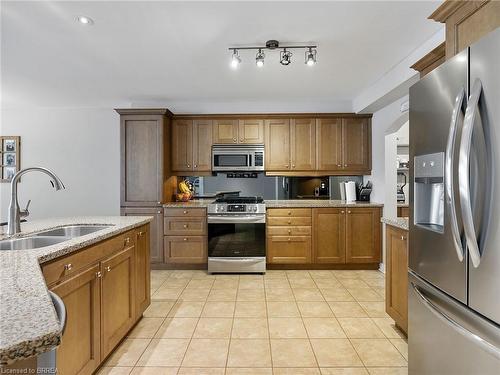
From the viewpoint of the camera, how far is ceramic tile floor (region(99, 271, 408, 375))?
186 cm

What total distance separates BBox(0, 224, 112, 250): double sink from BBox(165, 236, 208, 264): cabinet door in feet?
5.57

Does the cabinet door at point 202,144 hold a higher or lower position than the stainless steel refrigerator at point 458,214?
higher

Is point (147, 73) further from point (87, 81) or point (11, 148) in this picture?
point (11, 148)

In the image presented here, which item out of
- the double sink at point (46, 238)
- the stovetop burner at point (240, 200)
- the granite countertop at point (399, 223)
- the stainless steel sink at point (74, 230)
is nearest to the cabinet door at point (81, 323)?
the double sink at point (46, 238)

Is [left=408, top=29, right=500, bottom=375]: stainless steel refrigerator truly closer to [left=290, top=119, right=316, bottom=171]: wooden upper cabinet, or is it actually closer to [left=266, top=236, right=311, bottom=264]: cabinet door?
[left=266, top=236, right=311, bottom=264]: cabinet door

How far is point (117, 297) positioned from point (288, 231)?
2365 millimetres

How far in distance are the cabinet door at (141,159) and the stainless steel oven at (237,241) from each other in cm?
86

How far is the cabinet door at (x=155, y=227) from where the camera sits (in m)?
3.83

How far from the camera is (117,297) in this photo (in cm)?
194

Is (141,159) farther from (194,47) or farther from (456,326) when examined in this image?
(456,326)

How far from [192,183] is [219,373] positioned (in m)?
3.04

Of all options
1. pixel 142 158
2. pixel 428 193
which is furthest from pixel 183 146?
pixel 428 193

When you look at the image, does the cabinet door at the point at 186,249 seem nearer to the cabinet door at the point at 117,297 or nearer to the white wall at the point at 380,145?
the cabinet door at the point at 117,297

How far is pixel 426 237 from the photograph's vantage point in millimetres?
1295
